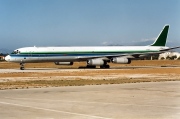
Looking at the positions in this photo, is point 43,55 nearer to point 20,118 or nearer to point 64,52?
point 64,52

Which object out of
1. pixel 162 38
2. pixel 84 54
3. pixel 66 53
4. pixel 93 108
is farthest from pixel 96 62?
pixel 93 108

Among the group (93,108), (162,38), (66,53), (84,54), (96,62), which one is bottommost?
(93,108)

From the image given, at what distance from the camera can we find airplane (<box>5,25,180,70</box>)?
56281 mm

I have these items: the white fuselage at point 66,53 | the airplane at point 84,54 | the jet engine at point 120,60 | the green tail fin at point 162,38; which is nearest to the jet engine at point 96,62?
the airplane at point 84,54

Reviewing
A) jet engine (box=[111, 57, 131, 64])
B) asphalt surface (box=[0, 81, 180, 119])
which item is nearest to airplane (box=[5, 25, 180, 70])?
jet engine (box=[111, 57, 131, 64])

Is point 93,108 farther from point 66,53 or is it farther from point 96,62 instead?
point 66,53

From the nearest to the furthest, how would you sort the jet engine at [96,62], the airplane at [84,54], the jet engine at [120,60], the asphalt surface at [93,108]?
the asphalt surface at [93,108]
the airplane at [84,54]
the jet engine at [96,62]
the jet engine at [120,60]

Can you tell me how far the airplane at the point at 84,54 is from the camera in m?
56.3

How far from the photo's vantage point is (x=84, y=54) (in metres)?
59.2

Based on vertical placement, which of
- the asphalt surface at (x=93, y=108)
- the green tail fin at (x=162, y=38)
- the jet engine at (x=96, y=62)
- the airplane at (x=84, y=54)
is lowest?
the asphalt surface at (x=93, y=108)

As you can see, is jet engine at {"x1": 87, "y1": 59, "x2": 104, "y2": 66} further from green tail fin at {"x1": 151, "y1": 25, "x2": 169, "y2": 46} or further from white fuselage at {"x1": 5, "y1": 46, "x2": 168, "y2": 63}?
green tail fin at {"x1": 151, "y1": 25, "x2": 169, "y2": 46}

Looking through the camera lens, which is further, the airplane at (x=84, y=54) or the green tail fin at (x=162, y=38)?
the green tail fin at (x=162, y=38)

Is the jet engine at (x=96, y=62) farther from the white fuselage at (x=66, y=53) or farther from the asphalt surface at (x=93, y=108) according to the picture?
the asphalt surface at (x=93, y=108)

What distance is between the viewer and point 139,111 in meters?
12.3
